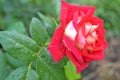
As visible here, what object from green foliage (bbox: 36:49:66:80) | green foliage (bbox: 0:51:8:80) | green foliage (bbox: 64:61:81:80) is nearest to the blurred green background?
green foliage (bbox: 64:61:81:80)

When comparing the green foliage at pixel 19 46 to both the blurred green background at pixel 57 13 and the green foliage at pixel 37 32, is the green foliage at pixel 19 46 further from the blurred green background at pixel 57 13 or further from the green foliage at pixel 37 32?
the blurred green background at pixel 57 13

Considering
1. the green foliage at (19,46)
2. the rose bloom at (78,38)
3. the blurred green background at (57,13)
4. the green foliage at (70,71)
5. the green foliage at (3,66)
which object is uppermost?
the rose bloom at (78,38)

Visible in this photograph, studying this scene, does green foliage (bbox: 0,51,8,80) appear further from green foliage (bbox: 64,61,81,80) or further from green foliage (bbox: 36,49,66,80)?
green foliage (bbox: 64,61,81,80)

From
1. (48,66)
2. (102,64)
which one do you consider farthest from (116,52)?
(48,66)

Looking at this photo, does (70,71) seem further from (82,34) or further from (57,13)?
(57,13)

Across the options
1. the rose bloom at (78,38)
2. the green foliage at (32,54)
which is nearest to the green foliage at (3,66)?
the green foliage at (32,54)

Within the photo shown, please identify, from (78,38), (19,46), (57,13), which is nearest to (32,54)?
(19,46)
